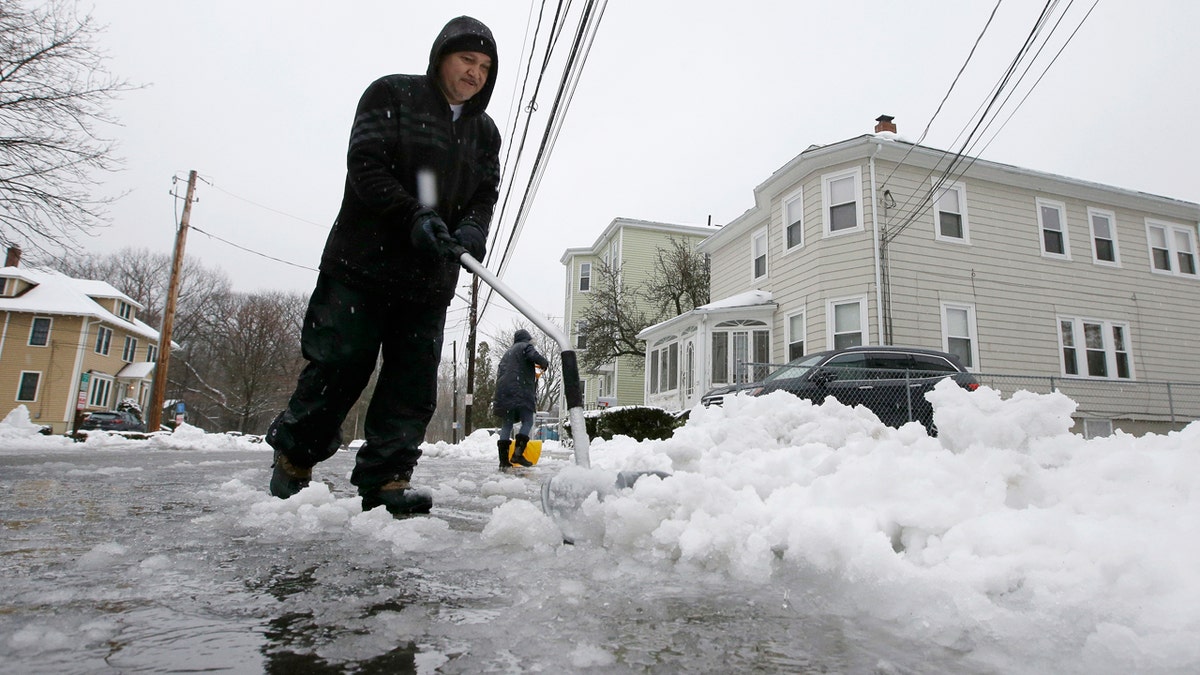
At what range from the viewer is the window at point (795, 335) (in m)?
15.0

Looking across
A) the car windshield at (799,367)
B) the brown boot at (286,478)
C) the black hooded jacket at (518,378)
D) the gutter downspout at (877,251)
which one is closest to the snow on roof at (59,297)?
the black hooded jacket at (518,378)

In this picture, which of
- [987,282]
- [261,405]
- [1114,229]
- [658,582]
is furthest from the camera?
[261,405]

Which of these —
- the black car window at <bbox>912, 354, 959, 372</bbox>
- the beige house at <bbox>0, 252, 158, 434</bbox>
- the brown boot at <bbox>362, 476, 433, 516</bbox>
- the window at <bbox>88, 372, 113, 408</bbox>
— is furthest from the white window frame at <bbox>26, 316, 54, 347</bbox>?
the brown boot at <bbox>362, 476, 433, 516</bbox>

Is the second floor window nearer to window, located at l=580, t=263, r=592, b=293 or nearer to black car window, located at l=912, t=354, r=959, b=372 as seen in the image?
black car window, located at l=912, t=354, r=959, b=372

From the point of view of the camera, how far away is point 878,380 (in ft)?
29.4

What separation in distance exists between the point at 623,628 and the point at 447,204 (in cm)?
218

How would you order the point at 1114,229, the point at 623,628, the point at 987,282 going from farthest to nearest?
the point at 1114,229 → the point at 987,282 → the point at 623,628

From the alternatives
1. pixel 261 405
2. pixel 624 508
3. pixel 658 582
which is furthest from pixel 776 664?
pixel 261 405

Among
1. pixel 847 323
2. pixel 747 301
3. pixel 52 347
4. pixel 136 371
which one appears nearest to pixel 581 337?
pixel 747 301

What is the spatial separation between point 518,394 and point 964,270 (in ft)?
38.0

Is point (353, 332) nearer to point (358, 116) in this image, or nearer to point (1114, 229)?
point (358, 116)

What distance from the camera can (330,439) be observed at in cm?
279

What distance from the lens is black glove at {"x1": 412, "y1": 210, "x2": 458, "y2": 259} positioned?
2.49 meters

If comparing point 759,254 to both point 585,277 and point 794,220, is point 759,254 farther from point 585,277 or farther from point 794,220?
point 585,277
